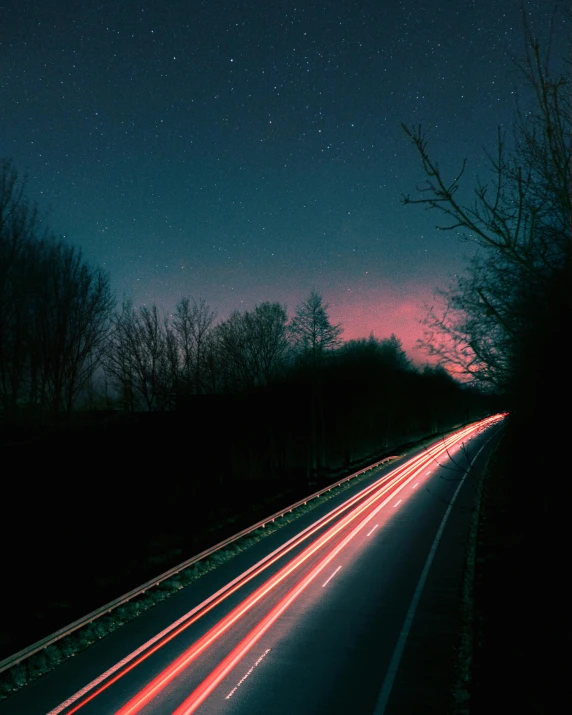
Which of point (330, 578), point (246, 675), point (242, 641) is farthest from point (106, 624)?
point (330, 578)

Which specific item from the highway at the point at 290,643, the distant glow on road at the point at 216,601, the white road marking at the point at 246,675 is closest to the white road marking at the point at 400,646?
the highway at the point at 290,643

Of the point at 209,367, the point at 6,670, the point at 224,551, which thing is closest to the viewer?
the point at 6,670

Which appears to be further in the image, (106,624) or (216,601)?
(216,601)

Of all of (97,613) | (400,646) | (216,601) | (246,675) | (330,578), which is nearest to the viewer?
(246,675)

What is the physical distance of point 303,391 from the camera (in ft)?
148

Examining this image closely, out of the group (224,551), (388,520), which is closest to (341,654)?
(224,551)

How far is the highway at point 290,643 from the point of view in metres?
8.02

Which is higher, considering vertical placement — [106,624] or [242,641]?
[106,624]

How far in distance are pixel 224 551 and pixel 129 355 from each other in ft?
101

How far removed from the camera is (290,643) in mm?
10109

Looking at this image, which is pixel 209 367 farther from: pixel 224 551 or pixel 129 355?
pixel 224 551

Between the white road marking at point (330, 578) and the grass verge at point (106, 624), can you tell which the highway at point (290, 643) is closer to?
the white road marking at point (330, 578)

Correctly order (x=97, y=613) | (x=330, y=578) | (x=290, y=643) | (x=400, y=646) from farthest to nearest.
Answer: (x=330, y=578) < (x=97, y=613) < (x=290, y=643) < (x=400, y=646)

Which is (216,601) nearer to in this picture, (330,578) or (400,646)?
(330,578)
